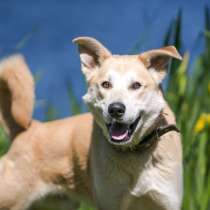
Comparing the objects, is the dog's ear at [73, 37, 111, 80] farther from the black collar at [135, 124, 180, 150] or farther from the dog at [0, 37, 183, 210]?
the black collar at [135, 124, 180, 150]

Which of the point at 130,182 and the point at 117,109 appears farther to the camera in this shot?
the point at 130,182

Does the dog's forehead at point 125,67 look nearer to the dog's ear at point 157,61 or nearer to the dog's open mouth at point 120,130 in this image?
Answer: the dog's ear at point 157,61

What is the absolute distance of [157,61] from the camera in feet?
22.2

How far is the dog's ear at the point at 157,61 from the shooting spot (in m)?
6.68

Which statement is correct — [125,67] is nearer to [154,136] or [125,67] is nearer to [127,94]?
[127,94]

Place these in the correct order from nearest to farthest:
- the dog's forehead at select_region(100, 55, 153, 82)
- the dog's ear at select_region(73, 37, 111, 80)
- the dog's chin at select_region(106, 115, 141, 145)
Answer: the dog's chin at select_region(106, 115, 141, 145)
the dog's forehead at select_region(100, 55, 153, 82)
the dog's ear at select_region(73, 37, 111, 80)

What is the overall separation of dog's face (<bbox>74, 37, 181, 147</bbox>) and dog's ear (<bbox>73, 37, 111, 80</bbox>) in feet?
0.13

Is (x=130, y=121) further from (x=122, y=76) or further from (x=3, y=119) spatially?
(x=3, y=119)

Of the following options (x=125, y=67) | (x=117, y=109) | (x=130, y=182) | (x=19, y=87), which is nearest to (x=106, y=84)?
(x=125, y=67)

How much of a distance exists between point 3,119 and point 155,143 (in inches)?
62.1

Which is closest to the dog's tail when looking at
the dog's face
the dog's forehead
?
the dog's face

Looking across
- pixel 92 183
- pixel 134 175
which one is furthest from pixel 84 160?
pixel 134 175

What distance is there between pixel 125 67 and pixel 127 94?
0.25 m

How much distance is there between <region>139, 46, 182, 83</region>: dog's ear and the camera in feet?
21.9
